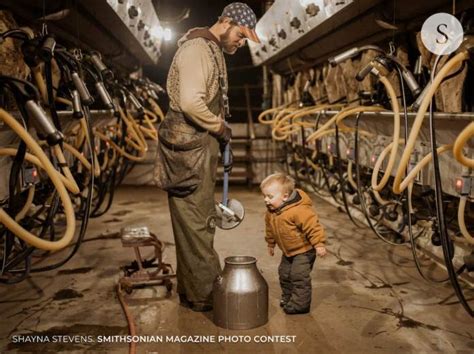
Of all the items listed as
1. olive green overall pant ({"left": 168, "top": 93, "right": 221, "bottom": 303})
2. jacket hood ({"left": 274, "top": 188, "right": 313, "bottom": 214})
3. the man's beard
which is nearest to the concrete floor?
olive green overall pant ({"left": 168, "top": 93, "right": 221, "bottom": 303})

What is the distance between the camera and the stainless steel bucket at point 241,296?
302 cm

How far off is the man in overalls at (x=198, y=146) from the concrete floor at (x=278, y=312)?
0.28m

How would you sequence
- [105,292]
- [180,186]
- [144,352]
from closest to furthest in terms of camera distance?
[144,352]
[180,186]
[105,292]

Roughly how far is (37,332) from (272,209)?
133 centimetres

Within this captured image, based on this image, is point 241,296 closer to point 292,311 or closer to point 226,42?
point 292,311

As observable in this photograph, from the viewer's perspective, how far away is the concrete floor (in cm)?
284

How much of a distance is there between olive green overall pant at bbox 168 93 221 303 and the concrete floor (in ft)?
0.55

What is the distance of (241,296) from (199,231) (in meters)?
0.45

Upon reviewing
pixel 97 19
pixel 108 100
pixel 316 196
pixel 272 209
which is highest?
pixel 97 19

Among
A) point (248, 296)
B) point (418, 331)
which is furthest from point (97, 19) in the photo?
point (418, 331)

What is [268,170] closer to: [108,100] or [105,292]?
[105,292]

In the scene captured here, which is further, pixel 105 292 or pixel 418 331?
pixel 105 292

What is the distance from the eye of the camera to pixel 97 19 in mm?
5215

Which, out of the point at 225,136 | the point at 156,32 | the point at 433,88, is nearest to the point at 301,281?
the point at 225,136
